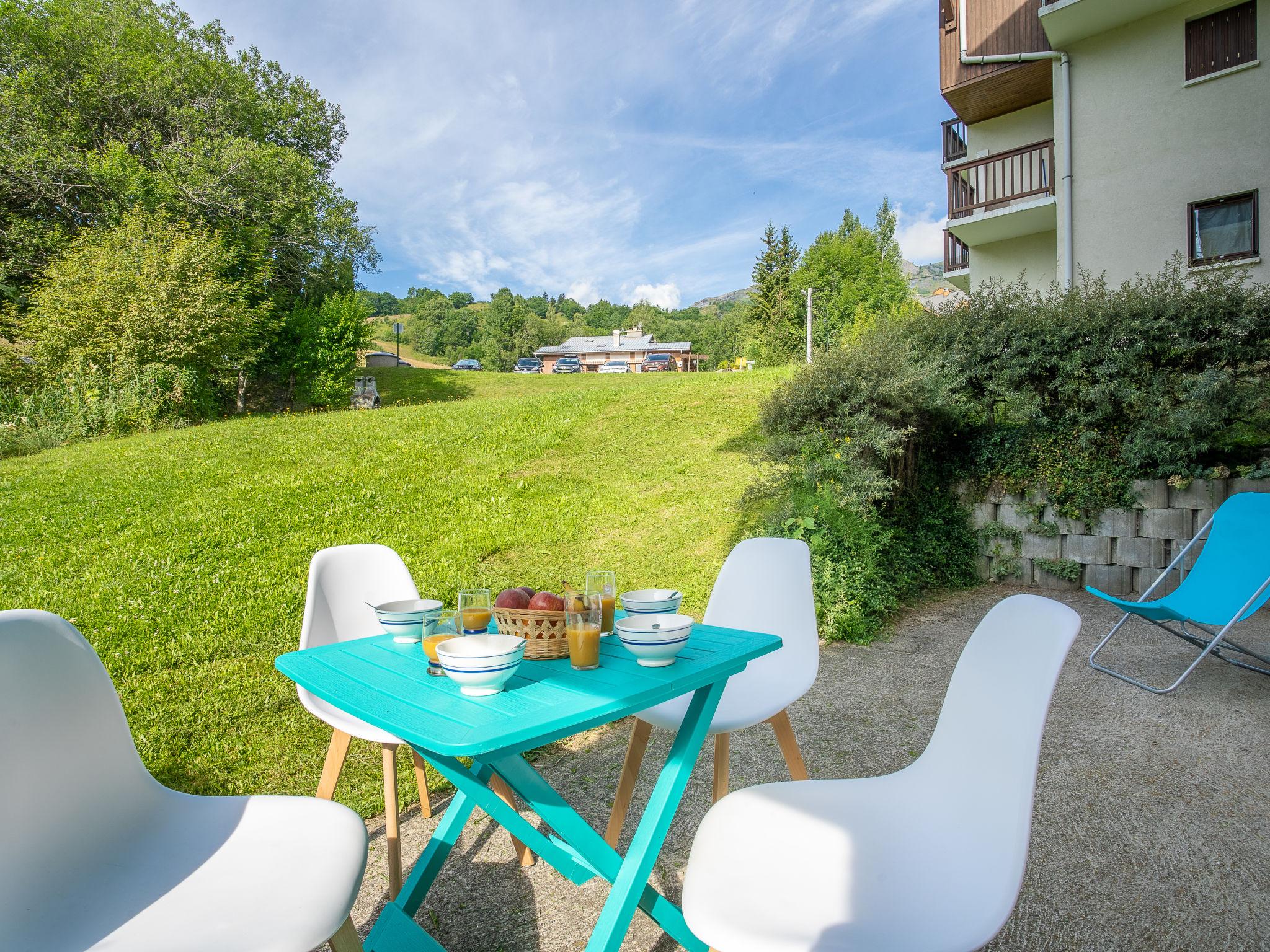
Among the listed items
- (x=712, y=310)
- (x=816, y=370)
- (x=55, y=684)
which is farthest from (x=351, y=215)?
(x=712, y=310)

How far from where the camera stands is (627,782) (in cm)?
208

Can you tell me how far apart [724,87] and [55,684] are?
16.3 m

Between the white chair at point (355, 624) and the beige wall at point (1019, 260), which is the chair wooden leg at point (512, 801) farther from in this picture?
the beige wall at point (1019, 260)

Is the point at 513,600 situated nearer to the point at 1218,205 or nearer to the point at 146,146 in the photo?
the point at 1218,205

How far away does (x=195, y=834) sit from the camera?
1506mm

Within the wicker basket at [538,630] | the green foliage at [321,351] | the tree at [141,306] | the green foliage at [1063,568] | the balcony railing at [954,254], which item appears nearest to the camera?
the wicker basket at [538,630]

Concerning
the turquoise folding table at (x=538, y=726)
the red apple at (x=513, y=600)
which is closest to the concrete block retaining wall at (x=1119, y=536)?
the turquoise folding table at (x=538, y=726)

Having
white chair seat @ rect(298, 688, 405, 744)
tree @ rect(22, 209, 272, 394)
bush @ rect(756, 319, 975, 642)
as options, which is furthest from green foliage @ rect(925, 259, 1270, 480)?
tree @ rect(22, 209, 272, 394)

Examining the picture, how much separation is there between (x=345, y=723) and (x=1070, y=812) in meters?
2.42

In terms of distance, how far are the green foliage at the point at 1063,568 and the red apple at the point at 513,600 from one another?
17.7ft

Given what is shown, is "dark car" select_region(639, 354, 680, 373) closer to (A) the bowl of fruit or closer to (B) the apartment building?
(B) the apartment building

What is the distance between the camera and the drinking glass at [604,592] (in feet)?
5.60

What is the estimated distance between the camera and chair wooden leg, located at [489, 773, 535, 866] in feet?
6.46

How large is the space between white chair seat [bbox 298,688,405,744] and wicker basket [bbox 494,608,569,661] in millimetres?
519
